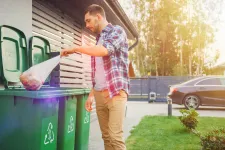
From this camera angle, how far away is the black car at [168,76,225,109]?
14.7m

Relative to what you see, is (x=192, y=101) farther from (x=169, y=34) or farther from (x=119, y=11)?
(x=169, y=34)

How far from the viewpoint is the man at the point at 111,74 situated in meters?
3.33

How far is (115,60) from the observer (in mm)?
3391

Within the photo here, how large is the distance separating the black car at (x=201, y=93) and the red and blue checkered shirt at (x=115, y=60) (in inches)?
464

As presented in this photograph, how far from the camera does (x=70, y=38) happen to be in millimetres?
8477

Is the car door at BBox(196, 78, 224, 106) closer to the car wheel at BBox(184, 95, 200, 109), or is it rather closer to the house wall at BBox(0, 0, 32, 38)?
the car wheel at BBox(184, 95, 200, 109)

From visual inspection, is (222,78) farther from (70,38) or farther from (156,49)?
(156,49)

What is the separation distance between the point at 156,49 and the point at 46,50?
35.9m

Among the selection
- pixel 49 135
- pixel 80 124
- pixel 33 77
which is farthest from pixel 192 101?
pixel 33 77

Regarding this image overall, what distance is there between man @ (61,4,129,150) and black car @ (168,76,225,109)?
1178cm

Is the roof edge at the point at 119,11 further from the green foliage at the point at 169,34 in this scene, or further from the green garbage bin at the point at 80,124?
the green foliage at the point at 169,34

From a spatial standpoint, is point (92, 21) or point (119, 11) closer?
point (92, 21)

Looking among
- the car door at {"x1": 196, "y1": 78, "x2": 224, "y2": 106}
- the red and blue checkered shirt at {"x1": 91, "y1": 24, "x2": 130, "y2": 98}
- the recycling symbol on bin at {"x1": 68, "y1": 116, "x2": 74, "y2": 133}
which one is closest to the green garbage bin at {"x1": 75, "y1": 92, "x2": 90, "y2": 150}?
the recycling symbol on bin at {"x1": 68, "y1": 116, "x2": 74, "y2": 133}

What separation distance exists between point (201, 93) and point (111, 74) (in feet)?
39.8
